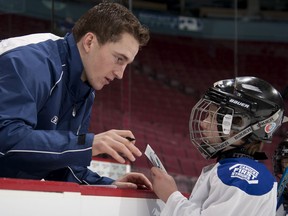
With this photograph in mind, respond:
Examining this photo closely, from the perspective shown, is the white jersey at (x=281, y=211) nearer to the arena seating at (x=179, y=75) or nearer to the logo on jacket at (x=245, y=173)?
the logo on jacket at (x=245, y=173)

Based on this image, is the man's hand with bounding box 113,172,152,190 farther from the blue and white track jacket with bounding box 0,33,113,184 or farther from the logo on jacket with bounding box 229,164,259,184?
the logo on jacket with bounding box 229,164,259,184

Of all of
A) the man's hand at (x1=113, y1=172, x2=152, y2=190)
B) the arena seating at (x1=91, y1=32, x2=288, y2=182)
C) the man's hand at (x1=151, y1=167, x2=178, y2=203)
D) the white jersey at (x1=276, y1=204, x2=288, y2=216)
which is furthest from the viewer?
the arena seating at (x1=91, y1=32, x2=288, y2=182)

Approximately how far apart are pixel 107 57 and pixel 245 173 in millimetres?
489

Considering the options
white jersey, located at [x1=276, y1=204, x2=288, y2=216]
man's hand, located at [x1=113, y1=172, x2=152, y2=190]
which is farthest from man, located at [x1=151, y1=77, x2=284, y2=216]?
white jersey, located at [x1=276, y1=204, x2=288, y2=216]

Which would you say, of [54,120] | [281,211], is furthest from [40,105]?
[281,211]

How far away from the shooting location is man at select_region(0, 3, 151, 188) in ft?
4.14

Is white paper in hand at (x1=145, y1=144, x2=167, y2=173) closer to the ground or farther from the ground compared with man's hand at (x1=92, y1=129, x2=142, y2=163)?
closer to the ground

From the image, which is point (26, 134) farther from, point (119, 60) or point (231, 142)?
point (231, 142)

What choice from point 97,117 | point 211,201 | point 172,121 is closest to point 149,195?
point 211,201

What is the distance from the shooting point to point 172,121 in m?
7.14

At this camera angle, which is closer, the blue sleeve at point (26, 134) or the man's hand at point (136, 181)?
the blue sleeve at point (26, 134)

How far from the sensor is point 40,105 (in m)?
1.39

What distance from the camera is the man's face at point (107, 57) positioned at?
1.48 m

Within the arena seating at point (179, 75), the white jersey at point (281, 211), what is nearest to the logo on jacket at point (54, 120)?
the white jersey at point (281, 211)
